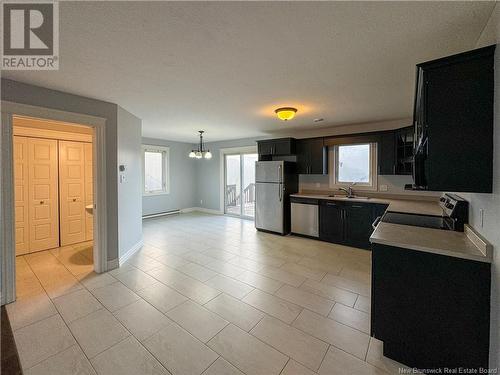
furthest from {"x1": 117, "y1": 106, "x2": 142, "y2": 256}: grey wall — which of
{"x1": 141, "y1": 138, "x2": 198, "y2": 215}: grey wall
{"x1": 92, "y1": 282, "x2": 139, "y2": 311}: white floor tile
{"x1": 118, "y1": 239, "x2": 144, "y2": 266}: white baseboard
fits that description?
{"x1": 141, "y1": 138, "x2": 198, "y2": 215}: grey wall

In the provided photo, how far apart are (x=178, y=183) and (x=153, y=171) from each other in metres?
0.91

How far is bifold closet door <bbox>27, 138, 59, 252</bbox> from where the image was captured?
12.1 ft

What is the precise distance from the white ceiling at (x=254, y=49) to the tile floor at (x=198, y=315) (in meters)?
2.42

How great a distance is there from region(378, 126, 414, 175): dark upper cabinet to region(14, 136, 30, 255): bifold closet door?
249 inches

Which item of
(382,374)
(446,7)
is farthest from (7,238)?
(446,7)

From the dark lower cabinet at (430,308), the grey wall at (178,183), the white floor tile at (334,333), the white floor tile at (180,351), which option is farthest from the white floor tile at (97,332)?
the grey wall at (178,183)

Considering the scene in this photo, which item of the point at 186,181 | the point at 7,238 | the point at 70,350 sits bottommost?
the point at 70,350

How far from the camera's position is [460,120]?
4.55 feet

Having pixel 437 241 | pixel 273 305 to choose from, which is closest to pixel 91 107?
pixel 273 305

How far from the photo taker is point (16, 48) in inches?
67.7

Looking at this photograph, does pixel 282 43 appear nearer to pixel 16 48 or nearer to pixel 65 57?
pixel 65 57

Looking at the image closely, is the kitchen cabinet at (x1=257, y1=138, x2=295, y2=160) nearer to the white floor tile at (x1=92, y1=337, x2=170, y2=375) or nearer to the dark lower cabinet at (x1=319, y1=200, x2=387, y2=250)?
the dark lower cabinet at (x1=319, y1=200, x2=387, y2=250)

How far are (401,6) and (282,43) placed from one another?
0.77m

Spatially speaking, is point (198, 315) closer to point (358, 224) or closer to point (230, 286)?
point (230, 286)
